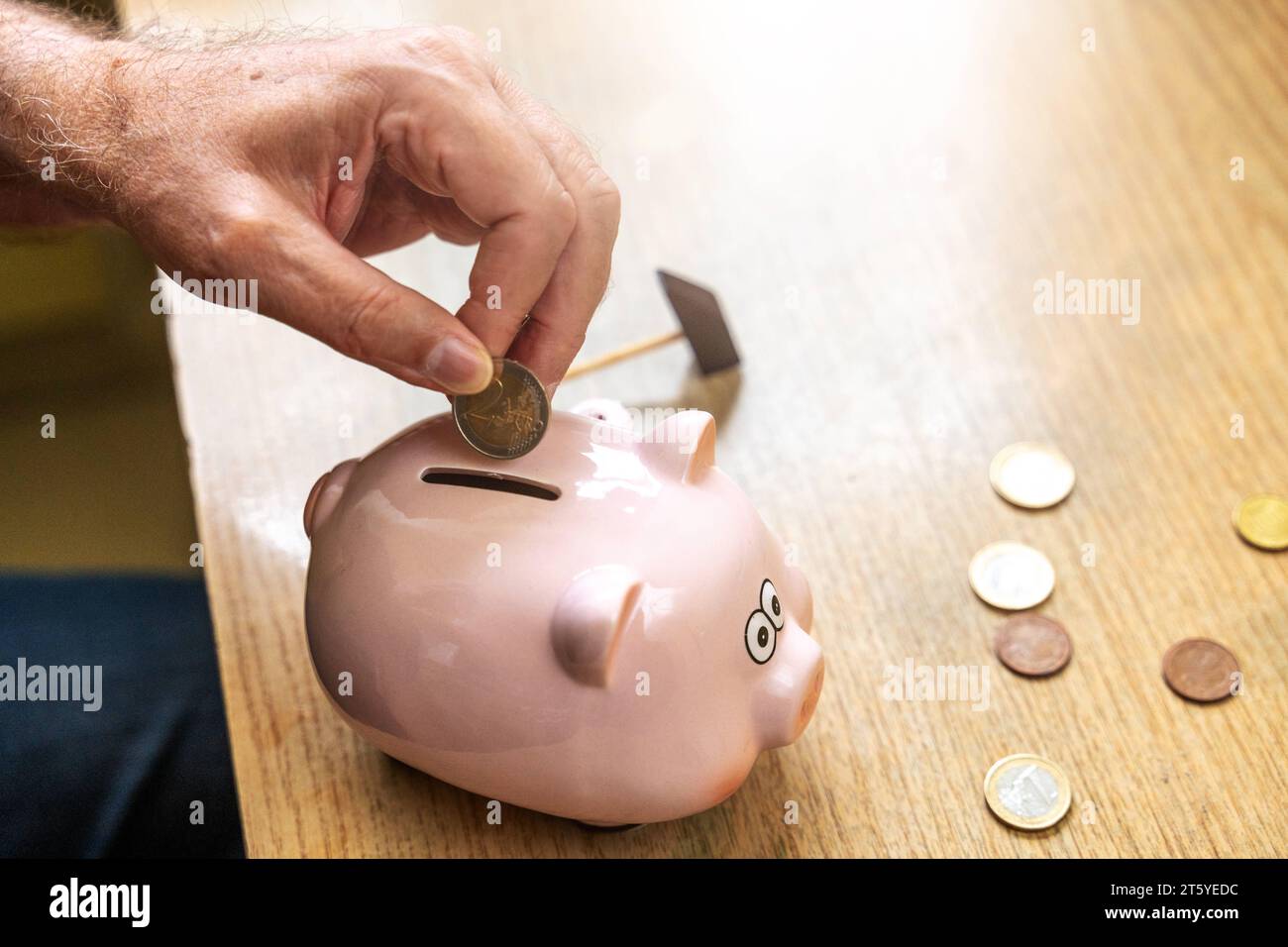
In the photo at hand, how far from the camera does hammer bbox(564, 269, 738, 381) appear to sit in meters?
1.40

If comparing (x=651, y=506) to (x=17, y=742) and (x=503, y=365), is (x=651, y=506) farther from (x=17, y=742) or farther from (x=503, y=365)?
(x=17, y=742)

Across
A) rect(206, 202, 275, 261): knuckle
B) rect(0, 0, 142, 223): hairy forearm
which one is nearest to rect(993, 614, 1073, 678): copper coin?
rect(206, 202, 275, 261): knuckle

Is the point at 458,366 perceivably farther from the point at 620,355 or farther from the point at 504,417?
the point at 620,355

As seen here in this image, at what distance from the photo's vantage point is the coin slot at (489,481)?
945 mm

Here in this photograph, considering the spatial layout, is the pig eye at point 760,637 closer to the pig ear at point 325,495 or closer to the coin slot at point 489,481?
the coin slot at point 489,481

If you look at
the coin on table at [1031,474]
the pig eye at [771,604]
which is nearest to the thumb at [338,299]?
the pig eye at [771,604]

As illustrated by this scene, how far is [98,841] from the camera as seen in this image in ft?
3.52

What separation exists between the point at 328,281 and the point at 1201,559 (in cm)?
82

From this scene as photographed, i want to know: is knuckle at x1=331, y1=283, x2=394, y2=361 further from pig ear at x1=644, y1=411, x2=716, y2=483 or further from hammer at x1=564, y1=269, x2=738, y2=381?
hammer at x1=564, y1=269, x2=738, y2=381

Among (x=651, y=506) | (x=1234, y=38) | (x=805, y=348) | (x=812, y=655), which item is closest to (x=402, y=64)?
(x=651, y=506)

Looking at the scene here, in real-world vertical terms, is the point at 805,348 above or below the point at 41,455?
above

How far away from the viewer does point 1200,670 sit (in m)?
1.12
